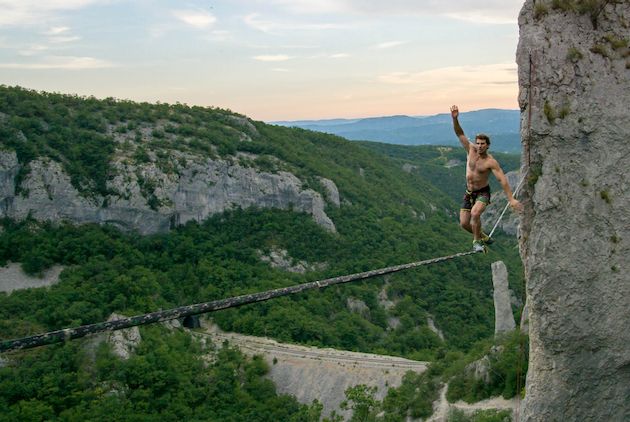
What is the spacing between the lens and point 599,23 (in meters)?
8.92

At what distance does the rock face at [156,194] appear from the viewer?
5175 centimetres

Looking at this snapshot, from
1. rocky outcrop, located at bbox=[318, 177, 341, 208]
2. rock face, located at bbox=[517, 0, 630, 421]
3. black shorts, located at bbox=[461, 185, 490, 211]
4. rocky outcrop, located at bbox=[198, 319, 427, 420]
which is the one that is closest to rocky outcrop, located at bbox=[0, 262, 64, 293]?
rocky outcrop, located at bbox=[198, 319, 427, 420]

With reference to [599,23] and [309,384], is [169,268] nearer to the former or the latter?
[309,384]

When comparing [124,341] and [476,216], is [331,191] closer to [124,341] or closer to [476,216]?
[124,341]

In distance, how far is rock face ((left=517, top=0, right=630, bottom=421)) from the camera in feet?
28.8

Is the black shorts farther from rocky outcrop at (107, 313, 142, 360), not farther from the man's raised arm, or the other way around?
rocky outcrop at (107, 313, 142, 360)

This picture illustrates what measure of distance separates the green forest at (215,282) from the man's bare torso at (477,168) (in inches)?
744

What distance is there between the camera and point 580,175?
8.88 meters

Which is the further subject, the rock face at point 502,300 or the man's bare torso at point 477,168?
the rock face at point 502,300

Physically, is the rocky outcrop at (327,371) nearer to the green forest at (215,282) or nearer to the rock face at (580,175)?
the green forest at (215,282)

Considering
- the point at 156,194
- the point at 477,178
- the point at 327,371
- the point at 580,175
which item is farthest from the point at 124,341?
the point at 580,175

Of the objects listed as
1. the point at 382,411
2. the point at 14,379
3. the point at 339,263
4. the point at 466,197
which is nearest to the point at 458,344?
the point at 339,263

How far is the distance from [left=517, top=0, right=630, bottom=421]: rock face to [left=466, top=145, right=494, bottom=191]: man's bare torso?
24.6 inches

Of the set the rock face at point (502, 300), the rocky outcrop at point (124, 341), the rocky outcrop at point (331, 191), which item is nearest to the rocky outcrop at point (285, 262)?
the rocky outcrop at point (331, 191)
